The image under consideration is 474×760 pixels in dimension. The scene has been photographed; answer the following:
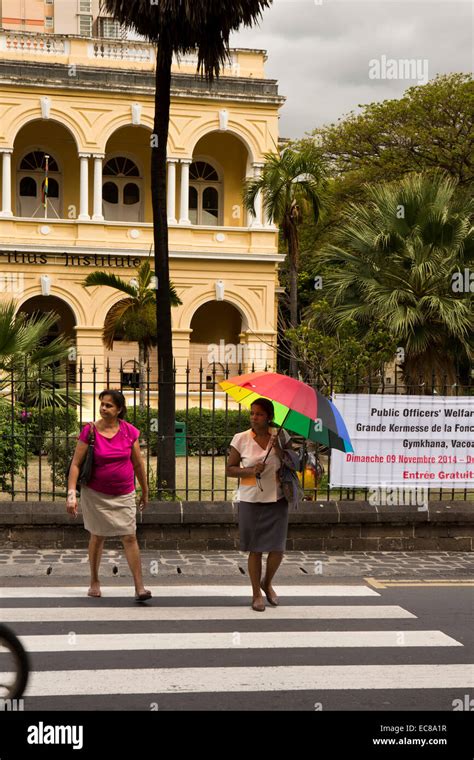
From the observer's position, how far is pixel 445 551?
→ 1093 centimetres

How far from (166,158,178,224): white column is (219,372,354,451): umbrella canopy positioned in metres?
21.8

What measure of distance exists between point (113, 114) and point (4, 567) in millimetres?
21493

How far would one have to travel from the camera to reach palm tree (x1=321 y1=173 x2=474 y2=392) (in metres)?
15.9

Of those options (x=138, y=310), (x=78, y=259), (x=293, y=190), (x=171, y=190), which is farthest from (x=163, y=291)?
(x=171, y=190)

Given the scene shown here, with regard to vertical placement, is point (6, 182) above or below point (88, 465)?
above

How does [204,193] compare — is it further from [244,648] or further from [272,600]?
[244,648]

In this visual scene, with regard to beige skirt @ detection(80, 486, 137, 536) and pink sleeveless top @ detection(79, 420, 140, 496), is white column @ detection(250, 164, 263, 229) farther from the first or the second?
beige skirt @ detection(80, 486, 137, 536)

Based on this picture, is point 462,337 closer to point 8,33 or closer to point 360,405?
point 360,405

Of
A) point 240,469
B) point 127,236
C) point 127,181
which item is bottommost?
point 240,469

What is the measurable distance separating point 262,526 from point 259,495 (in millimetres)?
252

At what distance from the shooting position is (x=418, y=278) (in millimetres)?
16188

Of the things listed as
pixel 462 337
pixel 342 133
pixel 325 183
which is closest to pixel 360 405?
pixel 462 337

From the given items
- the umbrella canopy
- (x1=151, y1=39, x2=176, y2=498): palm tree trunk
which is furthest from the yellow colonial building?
the umbrella canopy
